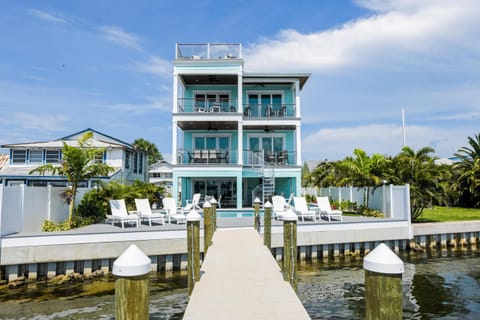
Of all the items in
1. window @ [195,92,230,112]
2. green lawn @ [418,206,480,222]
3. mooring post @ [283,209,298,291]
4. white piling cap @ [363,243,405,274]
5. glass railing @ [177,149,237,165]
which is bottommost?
green lawn @ [418,206,480,222]

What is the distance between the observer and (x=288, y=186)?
25016 mm

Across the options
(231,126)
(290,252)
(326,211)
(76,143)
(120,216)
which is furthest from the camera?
(76,143)

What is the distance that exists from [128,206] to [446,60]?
21.4 metres

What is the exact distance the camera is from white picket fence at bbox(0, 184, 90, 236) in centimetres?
1130

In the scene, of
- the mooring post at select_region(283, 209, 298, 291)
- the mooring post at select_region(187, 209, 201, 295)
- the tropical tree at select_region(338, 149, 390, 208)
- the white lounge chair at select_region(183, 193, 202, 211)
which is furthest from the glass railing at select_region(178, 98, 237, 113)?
the mooring post at select_region(283, 209, 298, 291)

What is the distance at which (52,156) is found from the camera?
26266 mm

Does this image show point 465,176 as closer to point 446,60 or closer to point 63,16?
point 446,60

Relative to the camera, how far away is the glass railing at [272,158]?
75.2 feet

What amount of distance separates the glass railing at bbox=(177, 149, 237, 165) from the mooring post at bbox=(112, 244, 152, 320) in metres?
18.8

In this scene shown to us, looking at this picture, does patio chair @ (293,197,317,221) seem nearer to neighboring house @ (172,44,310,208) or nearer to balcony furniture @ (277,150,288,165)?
neighboring house @ (172,44,310,208)

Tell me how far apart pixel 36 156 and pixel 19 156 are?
1.28 metres

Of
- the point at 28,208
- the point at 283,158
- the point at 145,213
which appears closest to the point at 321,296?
the point at 145,213

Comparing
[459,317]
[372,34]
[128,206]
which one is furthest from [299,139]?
[459,317]

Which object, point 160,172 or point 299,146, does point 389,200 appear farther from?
point 160,172
